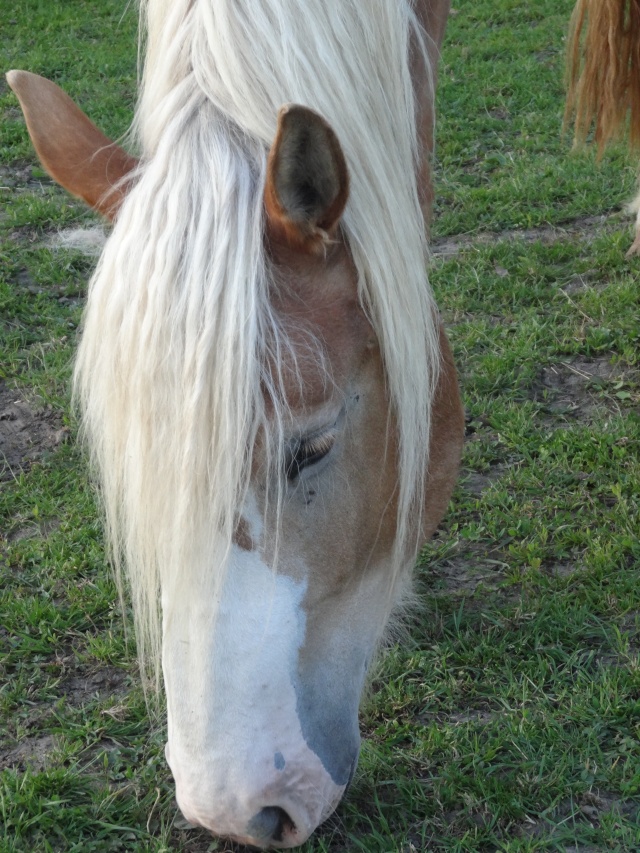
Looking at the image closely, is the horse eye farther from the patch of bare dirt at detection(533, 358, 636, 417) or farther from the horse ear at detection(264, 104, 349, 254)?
the patch of bare dirt at detection(533, 358, 636, 417)

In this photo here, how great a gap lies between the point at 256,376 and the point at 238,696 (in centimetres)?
56

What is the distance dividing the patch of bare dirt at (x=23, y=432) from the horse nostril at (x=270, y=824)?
6.57 feet

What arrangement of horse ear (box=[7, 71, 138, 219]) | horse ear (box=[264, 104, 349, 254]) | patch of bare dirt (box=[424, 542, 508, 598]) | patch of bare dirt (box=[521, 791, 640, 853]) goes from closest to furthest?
horse ear (box=[264, 104, 349, 254]), horse ear (box=[7, 71, 138, 219]), patch of bare dirt (box=[521, 791, 640, 853]), patch of bare dirt (box=[424, 542, 508, 598])

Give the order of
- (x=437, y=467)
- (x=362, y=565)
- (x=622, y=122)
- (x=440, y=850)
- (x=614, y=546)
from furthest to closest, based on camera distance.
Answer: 1. (x=622, y=122)
2. (x=614, y=546)
3. (x=437, y=467)
4. (x=440, y=850)
5. (x=362, y=565)

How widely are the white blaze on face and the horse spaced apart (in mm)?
2772

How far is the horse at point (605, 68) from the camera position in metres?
3.45

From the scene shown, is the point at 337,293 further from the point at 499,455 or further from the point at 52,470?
the point at 52,470

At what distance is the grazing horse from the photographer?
5.05ft

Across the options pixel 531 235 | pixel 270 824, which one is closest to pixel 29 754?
pixel 270 824

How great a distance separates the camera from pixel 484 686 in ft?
7.86

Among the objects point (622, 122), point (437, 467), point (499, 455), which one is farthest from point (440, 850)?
point (622, 122)

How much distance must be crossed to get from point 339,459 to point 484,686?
1.00m

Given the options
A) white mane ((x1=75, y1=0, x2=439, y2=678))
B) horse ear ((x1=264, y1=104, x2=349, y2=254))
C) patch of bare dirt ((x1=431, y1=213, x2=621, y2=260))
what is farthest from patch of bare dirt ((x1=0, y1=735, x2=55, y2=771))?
patch of bare dirt ((x1=431, y1=213, x2=621, y2=260))

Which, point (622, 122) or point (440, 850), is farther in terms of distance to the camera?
point (622, 122)
